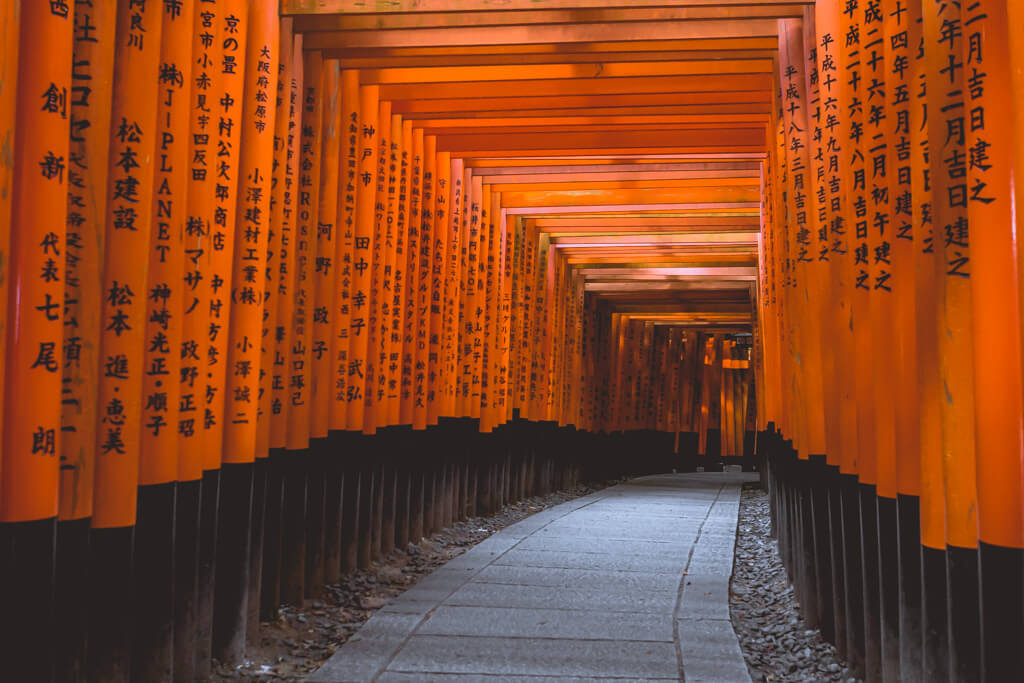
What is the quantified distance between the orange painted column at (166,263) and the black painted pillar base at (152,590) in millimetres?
115

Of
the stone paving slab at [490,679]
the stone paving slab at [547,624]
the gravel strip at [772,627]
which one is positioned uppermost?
the stone paving slab at [547,624]

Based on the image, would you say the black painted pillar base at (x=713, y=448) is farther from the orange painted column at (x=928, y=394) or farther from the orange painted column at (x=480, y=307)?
the orange painted column at (x=928, y=394)

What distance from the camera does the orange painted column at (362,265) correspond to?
7.09 meters

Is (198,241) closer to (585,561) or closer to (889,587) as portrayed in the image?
(889,587)

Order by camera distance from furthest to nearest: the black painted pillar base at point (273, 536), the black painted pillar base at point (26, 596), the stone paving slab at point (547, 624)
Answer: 1. the black painted pillar base at point (273, 536)
2. the stone paving slab at point (547, 624)
3. the black painted pillar base at point (26, 596)

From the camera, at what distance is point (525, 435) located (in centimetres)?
1302

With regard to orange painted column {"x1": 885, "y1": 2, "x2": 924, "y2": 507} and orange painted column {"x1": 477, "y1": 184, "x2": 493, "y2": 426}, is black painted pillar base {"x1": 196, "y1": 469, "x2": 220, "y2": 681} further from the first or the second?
orange painted column {"x1": 477, "y1": 184, "x2": 493, "y2": 426}

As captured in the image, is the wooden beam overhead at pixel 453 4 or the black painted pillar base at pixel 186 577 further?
the wooden beam overhead at pixel 453 4

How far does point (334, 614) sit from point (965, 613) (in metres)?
4.21

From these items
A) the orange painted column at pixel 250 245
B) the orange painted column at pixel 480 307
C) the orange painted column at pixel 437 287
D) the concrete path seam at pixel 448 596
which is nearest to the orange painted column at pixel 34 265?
the orange painted column at pixel 250 245

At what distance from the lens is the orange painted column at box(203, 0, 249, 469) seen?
473cm

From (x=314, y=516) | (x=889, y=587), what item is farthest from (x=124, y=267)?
(x=889, y=587)

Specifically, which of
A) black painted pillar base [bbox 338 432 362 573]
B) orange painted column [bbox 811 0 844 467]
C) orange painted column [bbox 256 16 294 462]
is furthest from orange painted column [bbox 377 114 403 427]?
orange painted column [bbox 811 0 844 467]

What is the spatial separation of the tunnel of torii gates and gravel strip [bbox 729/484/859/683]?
230mm
